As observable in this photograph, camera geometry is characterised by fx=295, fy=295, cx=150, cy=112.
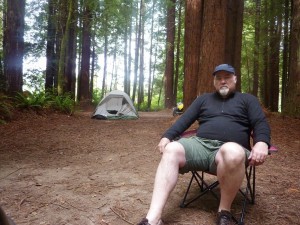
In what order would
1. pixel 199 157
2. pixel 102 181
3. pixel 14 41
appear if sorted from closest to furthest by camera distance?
pixel 199 157 < pixel 102 181 < pixel 14 41

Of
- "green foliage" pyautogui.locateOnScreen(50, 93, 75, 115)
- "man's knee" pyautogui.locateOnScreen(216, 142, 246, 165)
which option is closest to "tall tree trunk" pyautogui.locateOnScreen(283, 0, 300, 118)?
"man's knee" pyautogui.locateOnScreen(216, 142, 246, 165)

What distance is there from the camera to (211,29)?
7125 mm

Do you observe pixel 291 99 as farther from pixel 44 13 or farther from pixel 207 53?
pixel 44 13

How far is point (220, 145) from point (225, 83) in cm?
77

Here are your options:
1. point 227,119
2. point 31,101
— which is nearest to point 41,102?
point 31,101

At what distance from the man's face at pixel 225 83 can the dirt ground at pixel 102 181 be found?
1.27 m

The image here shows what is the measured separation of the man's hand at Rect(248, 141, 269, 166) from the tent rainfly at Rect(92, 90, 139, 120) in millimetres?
8337

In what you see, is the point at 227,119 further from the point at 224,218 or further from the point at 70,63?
the point at 70,63

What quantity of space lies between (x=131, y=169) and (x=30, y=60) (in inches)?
565

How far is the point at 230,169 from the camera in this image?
2.68 meters

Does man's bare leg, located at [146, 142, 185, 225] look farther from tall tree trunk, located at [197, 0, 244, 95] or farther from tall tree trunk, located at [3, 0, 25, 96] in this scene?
tall tree trunk, located at [3, 0, 25, 96]

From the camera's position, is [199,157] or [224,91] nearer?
[199,157]

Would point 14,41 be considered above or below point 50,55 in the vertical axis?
below

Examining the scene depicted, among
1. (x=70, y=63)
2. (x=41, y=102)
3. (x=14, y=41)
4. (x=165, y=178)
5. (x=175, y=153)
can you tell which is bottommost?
(x=165, y=178)
